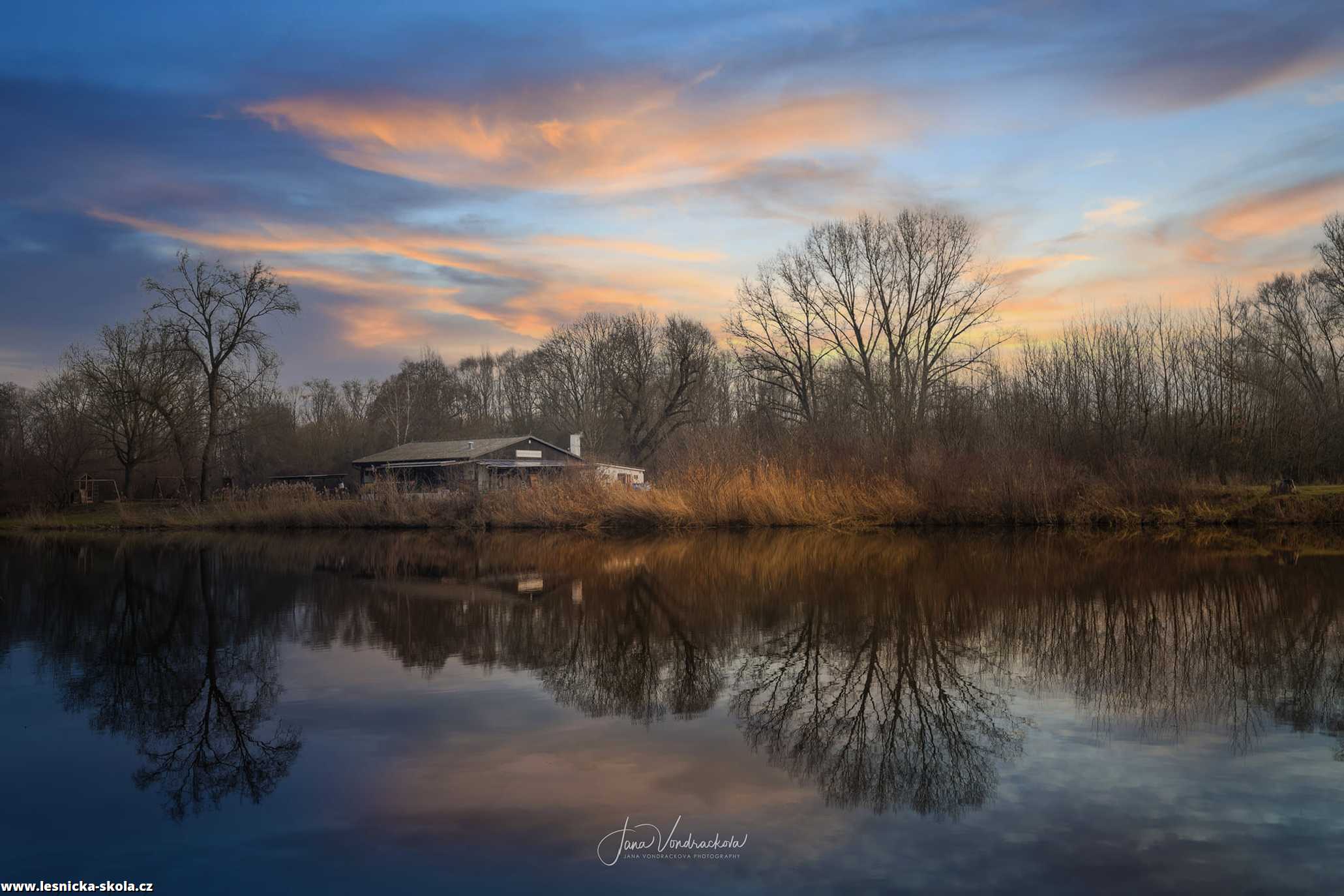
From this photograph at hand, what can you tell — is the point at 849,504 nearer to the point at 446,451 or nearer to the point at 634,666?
the point at 634,666

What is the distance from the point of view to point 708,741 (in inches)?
264

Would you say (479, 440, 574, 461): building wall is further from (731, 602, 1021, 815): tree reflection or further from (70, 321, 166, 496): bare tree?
(731, 602, 1021, 815): tree reflection

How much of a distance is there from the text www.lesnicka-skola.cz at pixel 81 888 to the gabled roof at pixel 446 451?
1816 inches

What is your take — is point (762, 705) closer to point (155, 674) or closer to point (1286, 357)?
point (155, 674)

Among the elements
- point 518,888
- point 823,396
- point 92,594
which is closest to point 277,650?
point 518,888

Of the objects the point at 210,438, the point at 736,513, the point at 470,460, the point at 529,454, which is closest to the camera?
the point at 736,513

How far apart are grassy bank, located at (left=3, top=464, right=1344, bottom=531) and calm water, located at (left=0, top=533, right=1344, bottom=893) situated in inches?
510

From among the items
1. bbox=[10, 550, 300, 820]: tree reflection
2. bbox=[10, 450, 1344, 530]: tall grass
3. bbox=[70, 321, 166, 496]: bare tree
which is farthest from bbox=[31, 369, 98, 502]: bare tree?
bbox=[10, 550, 300, 820]: tree reflection

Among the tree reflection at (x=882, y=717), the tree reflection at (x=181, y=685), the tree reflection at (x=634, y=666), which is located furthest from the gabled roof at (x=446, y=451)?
the tree reflection at (x=882, y=717)

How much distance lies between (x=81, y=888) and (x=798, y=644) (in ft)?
22.8

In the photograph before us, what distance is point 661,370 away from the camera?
6944 cm

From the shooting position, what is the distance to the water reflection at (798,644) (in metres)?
6.61

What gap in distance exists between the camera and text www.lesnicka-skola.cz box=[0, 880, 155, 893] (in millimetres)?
4688

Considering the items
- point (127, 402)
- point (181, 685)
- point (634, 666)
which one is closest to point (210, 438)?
point (127, 402)
